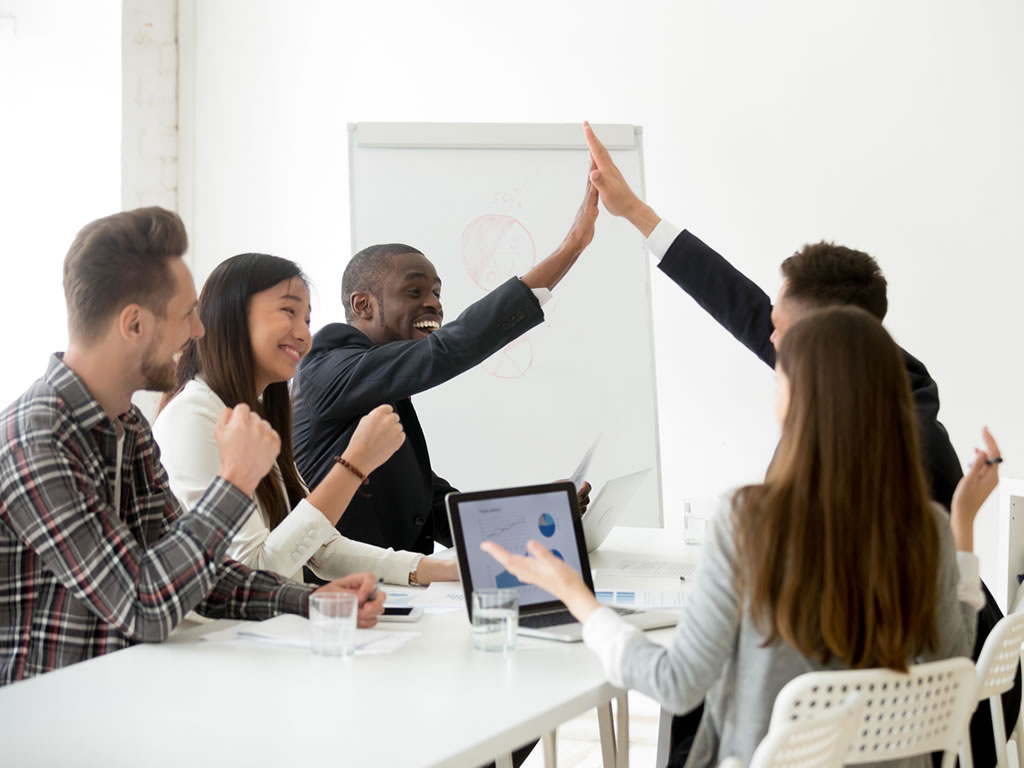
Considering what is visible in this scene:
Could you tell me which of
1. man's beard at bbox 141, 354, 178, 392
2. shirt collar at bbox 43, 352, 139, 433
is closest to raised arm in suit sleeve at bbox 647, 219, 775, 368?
man's beard at bbox 141, 354, 178, 392

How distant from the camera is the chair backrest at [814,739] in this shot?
1.10 m

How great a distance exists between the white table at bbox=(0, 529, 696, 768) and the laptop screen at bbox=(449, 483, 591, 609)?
4.8 inches

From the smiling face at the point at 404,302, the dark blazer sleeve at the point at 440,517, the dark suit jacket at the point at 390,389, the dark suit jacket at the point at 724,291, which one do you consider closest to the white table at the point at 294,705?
the dark suit jacket at the point at 390,389

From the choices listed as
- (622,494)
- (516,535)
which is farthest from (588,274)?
(516,535)

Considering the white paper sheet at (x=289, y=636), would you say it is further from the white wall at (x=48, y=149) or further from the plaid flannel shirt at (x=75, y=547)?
the white wall at (x=48, y=149)

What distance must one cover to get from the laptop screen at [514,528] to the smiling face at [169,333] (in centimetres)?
46

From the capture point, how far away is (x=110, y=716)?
1.16 metres

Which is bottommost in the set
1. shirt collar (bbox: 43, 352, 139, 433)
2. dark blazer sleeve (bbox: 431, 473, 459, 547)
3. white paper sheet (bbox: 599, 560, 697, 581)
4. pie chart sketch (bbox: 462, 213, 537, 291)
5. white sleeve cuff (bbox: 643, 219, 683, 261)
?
white paper sheet (bbox: 599, 560, 697, 581)

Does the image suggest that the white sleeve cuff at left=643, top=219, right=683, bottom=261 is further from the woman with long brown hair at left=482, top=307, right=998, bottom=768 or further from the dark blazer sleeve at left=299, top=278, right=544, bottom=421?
the woman with long brown hair at left=482, top=307, right=998, bottom=768

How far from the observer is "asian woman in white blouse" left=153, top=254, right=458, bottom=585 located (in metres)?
1.78

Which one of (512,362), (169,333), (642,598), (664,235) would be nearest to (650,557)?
(642,598)

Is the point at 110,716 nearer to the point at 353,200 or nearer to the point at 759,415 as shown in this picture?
the point at 353,200

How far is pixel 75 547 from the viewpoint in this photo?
1.33 metres

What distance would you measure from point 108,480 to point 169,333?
0.74 ft
